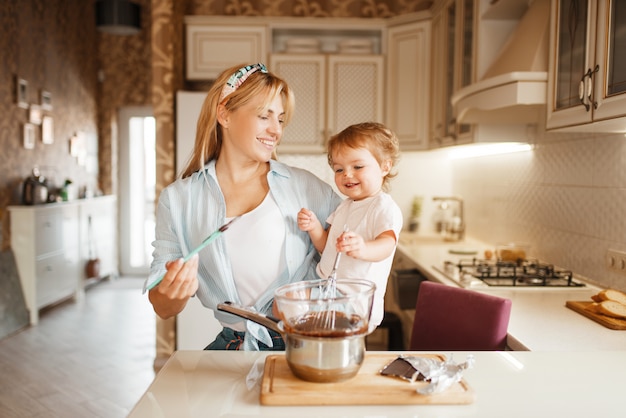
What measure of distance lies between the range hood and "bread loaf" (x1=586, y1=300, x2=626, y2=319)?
0.79 m

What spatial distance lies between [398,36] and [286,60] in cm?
86

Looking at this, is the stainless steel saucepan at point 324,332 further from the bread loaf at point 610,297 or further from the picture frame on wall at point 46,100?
the picture frame on wall at point 46,100

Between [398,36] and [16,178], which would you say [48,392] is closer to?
[16,178]

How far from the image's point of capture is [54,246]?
541 centimetres

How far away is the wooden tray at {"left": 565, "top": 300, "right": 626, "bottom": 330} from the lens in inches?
68.1

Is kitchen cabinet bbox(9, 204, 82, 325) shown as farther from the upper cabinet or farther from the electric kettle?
the upper cabinet

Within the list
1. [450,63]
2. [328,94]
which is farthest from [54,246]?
[450,63]

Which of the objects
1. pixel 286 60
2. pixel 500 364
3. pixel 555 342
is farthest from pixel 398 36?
pixel 500 364

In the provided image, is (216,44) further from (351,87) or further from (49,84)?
(49,84)

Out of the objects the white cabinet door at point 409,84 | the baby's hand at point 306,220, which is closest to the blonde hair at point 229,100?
the baby's hand at point 306,220

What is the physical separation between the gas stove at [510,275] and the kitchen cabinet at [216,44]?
2.35 meters

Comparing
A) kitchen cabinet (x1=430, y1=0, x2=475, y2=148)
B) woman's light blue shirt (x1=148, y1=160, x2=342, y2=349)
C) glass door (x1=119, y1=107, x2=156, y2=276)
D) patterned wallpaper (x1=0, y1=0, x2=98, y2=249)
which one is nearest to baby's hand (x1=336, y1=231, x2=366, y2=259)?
woman's light blue shirt (x1=148, y1=160, x2=342, y2=349)

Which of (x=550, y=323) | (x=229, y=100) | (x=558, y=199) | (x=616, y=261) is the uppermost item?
(x=229, y=100)

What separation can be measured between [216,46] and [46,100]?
2628mm
